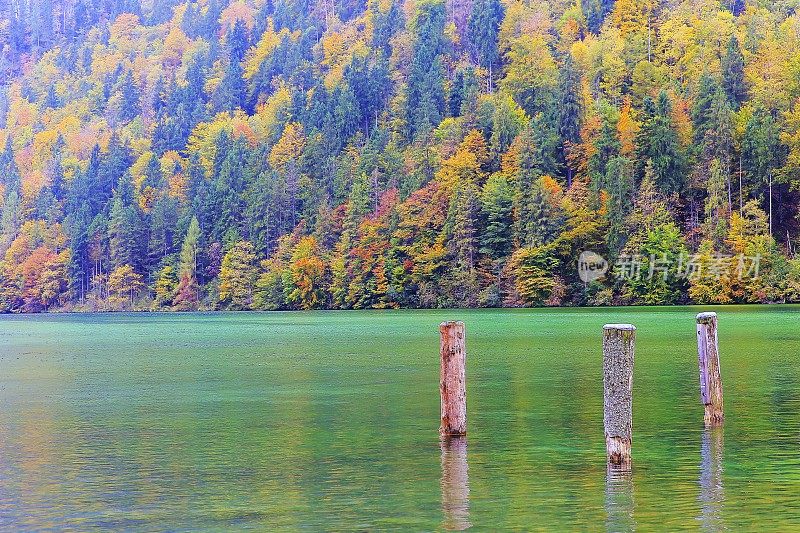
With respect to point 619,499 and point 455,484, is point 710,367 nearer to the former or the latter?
point 455,484

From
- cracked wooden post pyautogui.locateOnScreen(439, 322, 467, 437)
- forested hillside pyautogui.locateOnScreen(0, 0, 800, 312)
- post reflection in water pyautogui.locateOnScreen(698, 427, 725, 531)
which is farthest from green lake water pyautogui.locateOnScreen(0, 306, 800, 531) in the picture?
forested hillside pyautogui.locateOnScreen(0, 0, 800, 312)

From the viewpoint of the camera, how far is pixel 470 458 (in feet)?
65.4

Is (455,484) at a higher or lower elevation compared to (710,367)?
lower

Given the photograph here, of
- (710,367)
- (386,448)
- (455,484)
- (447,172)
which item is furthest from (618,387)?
(447,172)

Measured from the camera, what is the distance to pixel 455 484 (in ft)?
57.7

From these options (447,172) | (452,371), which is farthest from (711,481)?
(447,172)

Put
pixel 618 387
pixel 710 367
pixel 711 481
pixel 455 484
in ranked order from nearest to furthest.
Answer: pixel 711 481 < pixel 455 484 < pixel 618 387 < pixel 710 367

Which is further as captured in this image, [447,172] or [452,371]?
[447,172]

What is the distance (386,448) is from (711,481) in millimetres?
5834

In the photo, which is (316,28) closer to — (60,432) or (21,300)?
(21,300)

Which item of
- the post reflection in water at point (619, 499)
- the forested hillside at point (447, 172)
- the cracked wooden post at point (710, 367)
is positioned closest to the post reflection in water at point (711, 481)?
the cracked wooden post at point (710, 367)

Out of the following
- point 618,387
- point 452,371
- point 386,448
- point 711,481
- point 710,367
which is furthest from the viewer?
point 710,367

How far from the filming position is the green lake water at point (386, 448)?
1558 centimetres

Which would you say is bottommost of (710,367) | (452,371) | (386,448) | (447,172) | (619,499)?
(619,499)
